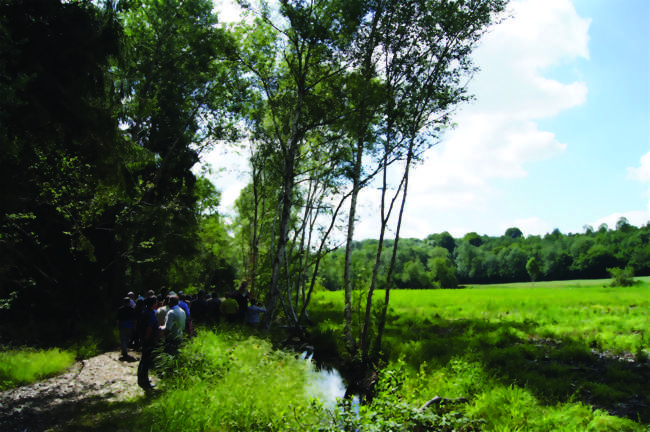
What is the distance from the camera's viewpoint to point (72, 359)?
33.6 ft

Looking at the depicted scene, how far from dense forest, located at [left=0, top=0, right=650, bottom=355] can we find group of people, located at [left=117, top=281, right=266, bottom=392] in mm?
1508

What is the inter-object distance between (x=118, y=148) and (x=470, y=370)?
1094 cm

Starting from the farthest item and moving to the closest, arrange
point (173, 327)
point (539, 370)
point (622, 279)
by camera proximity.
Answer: point (622, 279) → point (539, 370) → point (173, 327)

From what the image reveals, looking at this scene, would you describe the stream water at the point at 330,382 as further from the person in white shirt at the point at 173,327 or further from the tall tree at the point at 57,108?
the tall tree at the point at 57,108

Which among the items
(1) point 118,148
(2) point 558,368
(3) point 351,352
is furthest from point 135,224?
(2) point 558,368

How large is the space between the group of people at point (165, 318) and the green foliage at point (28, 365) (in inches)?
64.6

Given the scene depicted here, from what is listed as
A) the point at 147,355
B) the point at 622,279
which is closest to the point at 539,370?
the point at 147,355

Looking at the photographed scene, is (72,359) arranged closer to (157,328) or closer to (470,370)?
(157,328)

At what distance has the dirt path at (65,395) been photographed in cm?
608

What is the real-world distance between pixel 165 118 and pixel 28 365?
14638 millimetres

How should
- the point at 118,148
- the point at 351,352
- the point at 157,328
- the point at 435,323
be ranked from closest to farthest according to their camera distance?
the point at 157,328 → the point at 118,148 → the point at 351,352 → the point at 435,323

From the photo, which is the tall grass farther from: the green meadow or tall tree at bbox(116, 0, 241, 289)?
tall tree at bbox(116, 0, 241, 289)

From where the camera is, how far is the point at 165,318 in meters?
9.65

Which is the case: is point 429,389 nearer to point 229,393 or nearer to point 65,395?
point 229,393
